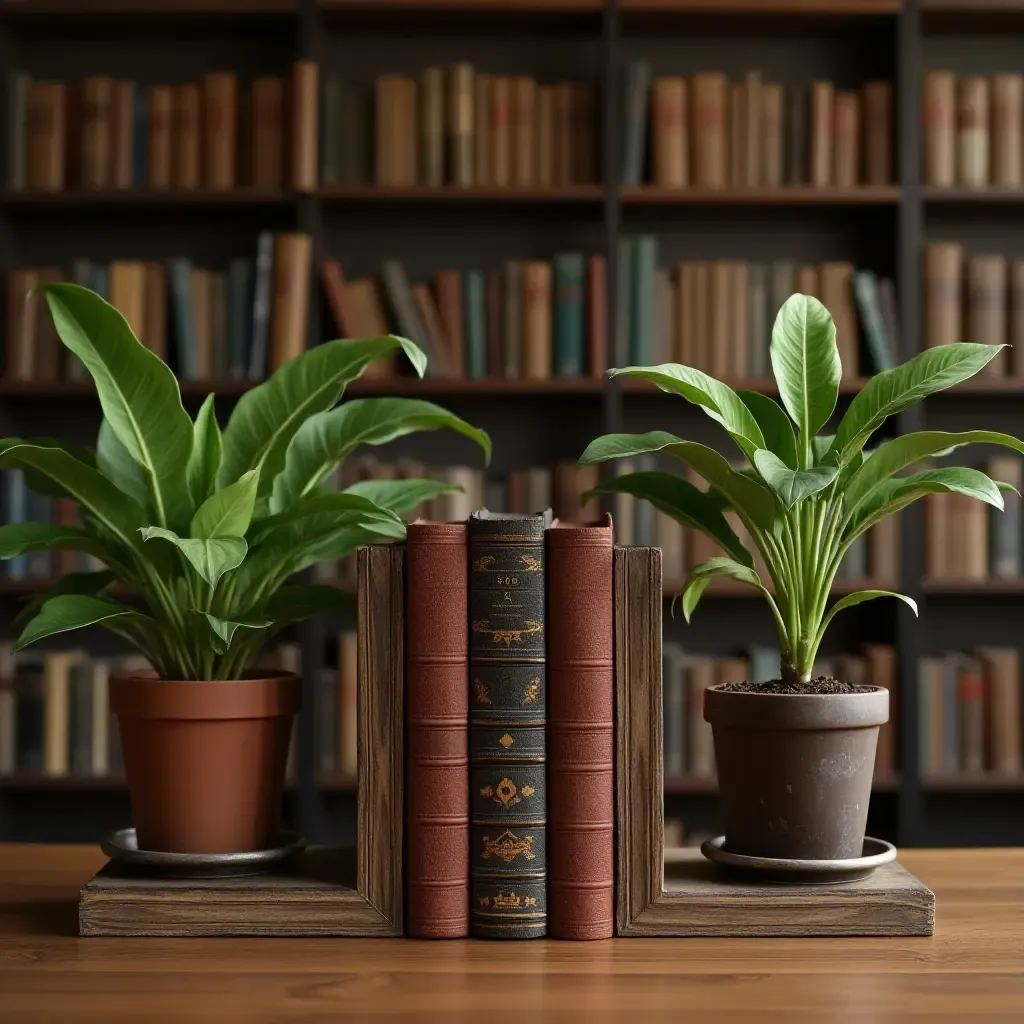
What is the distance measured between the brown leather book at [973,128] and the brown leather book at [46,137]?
2085mm

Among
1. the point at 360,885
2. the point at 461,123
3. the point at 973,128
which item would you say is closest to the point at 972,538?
the point at 973,128

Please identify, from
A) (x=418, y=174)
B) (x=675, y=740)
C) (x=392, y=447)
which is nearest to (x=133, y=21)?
(x=418, y=174)

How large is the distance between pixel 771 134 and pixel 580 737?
7.82ft

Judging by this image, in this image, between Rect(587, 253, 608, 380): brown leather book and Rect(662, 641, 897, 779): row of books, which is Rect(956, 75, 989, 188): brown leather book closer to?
Rect(587, 253, 608, 380): brown leather book

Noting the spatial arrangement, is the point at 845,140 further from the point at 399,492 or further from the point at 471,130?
the point at 399,492

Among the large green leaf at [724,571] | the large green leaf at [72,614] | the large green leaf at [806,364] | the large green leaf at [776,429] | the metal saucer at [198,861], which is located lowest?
the metal saucer at [198,861]

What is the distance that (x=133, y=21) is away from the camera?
318cm

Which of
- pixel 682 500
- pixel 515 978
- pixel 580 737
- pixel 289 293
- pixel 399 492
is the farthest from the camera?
pixel 289 293

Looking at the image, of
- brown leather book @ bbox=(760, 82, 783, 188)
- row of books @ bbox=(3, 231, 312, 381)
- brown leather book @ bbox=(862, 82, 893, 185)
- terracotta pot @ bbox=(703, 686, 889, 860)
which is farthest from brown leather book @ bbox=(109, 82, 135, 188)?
terracotta pot @ bbox=(703, 686, 889, 860)

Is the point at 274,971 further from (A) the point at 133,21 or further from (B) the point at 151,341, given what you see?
(A) the point at 133,21

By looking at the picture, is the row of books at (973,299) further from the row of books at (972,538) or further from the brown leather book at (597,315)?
the brown leather book at (597,315)

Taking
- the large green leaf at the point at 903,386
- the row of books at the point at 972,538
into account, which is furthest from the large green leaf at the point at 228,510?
the row of books at the point at 972,538

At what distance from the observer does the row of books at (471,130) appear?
304 centimetres

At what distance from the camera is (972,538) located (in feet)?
9.93
